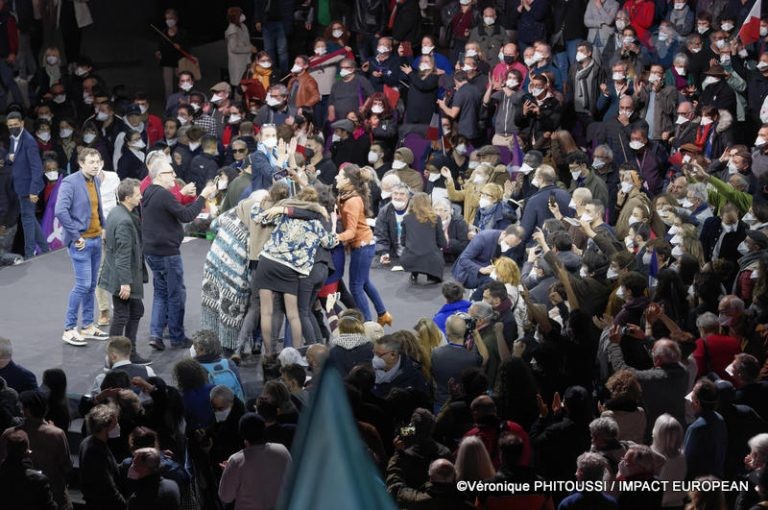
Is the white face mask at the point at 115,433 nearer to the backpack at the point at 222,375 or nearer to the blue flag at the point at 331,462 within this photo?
the backpack at the point at 222,375

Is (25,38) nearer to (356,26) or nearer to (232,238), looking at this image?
(356,26)

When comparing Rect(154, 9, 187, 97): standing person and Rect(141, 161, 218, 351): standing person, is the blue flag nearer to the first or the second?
Rect(141, 161, 218, 351): standing person

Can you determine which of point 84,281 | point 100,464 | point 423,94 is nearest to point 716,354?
point 100,464

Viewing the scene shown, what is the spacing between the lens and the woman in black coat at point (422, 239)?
11719 millimetres

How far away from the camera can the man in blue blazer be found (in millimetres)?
13375

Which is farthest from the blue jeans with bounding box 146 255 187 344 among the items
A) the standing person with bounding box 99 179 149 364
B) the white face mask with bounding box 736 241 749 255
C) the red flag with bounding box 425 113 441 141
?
the red flag with bounding box 425 113 441 141

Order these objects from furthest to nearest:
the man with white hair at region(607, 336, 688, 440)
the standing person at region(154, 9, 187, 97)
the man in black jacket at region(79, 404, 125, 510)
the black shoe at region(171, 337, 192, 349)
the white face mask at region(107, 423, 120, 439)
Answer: the standing person at region(154, 9, 187, 97) < the black shoe at region(171, 337, 192, 349) < the man with white hair at region(607, 336, 688, 440) < the white face mask at region(107, 423, 120, 439) < the man in black jacket at region(79, 404, 125, 510)

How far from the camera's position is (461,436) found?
6766mm

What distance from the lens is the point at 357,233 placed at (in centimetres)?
1011

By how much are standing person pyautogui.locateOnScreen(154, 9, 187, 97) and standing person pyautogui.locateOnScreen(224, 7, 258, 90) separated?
0.83 metres

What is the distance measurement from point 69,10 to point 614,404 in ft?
48.9

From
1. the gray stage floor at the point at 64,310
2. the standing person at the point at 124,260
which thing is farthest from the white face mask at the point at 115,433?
the standing person at the point at 124,260

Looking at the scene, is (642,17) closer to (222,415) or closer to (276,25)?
(276,25)

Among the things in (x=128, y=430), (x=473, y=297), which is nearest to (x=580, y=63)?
(x=473, y=297)
